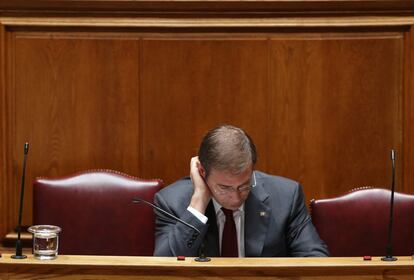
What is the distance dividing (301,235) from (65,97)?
2.65 ft

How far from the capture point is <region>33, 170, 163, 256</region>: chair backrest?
5.98ft

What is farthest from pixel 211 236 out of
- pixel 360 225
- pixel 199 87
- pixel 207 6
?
pixel 207 6

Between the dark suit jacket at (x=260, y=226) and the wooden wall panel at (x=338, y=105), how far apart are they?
41 centimetres

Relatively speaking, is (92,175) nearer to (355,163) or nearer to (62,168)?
(62,168)

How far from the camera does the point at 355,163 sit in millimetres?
2188

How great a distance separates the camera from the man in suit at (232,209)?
1.63m

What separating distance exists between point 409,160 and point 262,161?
400mm

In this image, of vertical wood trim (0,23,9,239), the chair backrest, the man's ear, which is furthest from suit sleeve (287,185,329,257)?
vertical wood trim (0,23,9,239)

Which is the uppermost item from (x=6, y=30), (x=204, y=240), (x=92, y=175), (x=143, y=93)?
(x=6, y=30)

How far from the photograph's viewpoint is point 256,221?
173 cm

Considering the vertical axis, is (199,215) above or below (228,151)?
below

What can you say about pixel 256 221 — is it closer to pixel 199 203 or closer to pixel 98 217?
pixel 199 203

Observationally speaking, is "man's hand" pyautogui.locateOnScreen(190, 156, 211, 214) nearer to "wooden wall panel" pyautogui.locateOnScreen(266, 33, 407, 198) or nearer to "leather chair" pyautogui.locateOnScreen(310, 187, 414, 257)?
"leather chair" pyautogui.locateOnScreen(310, 187, 414, 257)

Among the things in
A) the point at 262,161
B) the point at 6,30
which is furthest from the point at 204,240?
the point at 6,30
